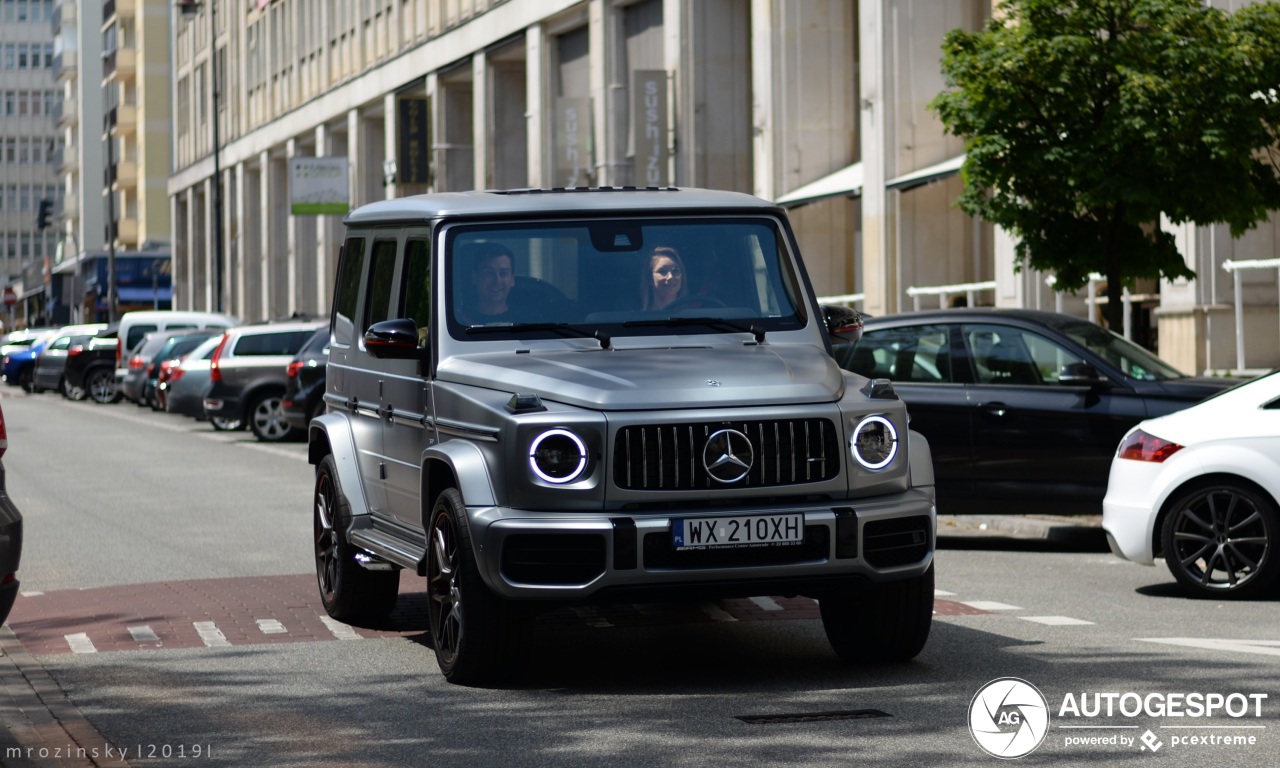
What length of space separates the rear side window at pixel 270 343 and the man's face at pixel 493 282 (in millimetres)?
21951

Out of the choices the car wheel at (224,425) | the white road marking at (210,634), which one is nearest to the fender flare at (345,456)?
the white road marking at (210,634)

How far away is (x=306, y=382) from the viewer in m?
27.6

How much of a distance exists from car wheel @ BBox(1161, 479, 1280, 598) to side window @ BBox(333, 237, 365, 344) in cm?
438

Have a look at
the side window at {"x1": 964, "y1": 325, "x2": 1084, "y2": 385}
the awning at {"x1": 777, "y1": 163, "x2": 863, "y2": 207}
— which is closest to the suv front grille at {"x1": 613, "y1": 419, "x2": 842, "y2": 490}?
the side window at {"x1": 964, "y1": 325, "x2": 1084, "y2": 385}

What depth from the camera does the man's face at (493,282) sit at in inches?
353

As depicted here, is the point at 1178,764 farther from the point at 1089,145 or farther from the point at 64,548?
the point at 1089,145

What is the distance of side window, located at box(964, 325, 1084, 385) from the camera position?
13.7m

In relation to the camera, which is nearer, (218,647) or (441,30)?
(218,647)

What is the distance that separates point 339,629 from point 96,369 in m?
40.2

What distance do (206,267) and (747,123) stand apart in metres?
54.1

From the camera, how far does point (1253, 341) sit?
2378 cm

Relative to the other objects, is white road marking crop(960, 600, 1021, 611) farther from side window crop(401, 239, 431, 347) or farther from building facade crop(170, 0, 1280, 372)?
building facade crop(170, 0, 1280, 372)

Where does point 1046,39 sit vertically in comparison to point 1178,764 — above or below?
above

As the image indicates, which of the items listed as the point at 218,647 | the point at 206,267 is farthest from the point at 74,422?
the point at 206,267
